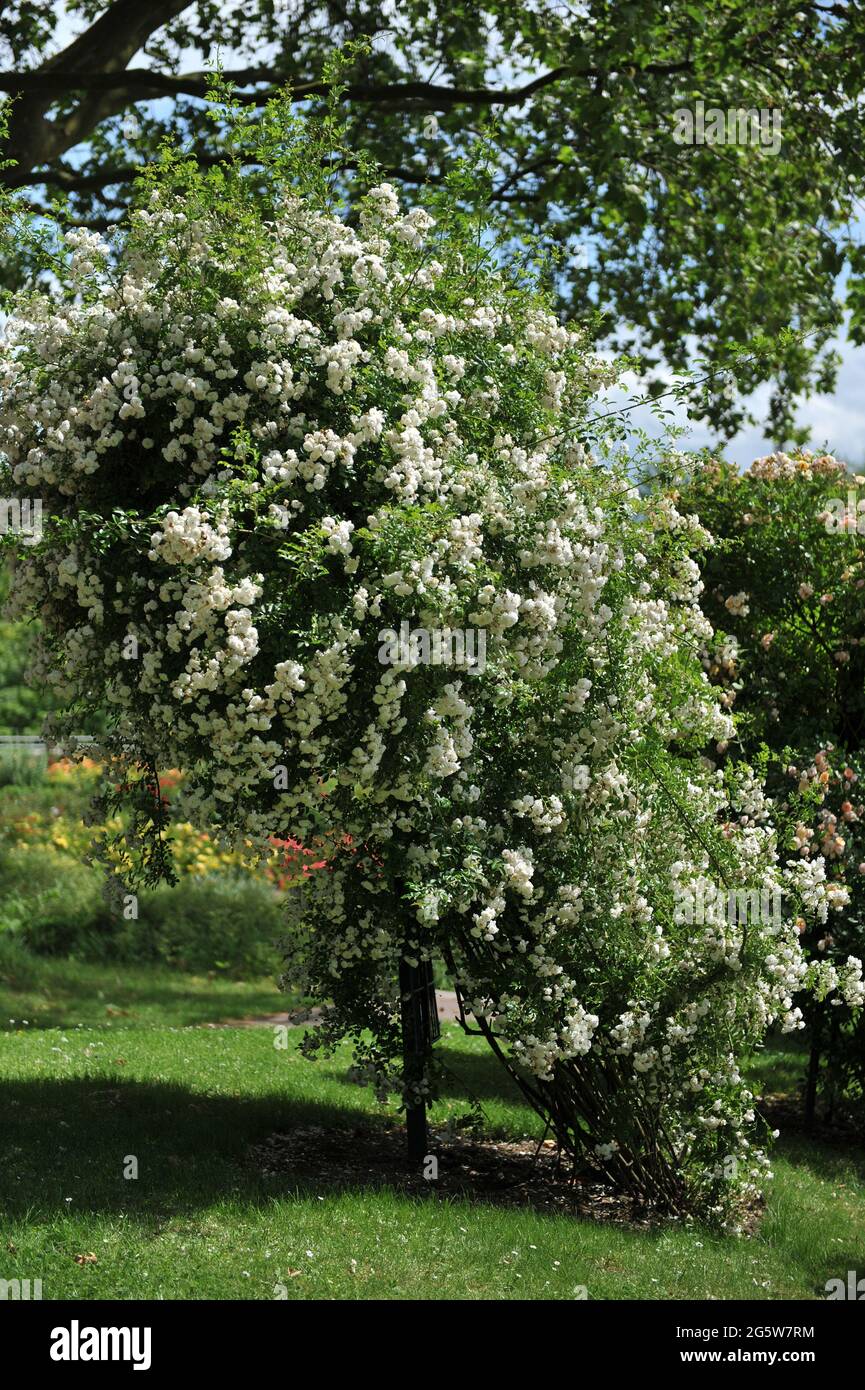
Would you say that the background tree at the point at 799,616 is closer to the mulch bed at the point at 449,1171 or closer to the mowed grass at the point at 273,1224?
the mowed grass at the point at 273,1224

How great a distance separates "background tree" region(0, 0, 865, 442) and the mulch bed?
685 cm

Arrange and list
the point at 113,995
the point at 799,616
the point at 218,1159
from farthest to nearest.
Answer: the point at 113,995 < the point at 799,616 < the point at 218,1159

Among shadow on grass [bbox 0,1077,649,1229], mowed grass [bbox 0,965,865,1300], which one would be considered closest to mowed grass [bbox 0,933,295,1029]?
mowed grass [bbox 0,965,865,1300]

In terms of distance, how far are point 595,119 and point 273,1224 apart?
9104mm

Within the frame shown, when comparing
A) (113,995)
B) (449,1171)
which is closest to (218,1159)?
(449,1171)

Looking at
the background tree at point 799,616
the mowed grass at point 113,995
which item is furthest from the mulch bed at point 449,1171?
the mowed grass at point 113,995

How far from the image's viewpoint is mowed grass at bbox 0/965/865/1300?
16.3 feet

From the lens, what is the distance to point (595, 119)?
11.3 meters

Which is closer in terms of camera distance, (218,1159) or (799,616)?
(218,1159)

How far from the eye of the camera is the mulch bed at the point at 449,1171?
627 centimetres

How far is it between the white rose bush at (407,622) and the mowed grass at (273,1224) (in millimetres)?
561

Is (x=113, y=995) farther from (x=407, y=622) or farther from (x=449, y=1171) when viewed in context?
(x=407, y=622)

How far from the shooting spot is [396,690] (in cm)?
524
